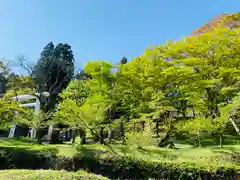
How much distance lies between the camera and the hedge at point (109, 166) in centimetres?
762

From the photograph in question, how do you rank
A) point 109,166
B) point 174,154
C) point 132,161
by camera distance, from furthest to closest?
point 174,154, point 109,166, point 132,161

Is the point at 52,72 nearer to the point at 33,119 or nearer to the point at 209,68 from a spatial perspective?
the point at 33,119

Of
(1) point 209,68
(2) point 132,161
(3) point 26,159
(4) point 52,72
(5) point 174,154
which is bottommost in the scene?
(3) point 26,159

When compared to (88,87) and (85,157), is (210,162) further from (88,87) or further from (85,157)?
(88,87)

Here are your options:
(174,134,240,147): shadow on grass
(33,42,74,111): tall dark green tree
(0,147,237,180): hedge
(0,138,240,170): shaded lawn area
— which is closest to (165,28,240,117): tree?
(174,134,240,147): shadow on grass

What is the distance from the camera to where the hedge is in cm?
762

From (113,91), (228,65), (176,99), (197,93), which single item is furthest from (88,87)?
(228,65)

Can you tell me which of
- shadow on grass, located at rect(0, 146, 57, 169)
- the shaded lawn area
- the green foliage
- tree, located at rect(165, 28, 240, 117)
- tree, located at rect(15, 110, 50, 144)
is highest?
tree, located at rect(165, 28, 240, 117)

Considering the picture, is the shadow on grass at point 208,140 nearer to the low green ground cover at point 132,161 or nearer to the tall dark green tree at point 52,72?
the low green ground cover at point 132,161

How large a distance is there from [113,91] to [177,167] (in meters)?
6.55

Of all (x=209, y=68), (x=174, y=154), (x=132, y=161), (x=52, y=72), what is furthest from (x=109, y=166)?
(x=52, y=72)

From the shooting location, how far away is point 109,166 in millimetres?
8766

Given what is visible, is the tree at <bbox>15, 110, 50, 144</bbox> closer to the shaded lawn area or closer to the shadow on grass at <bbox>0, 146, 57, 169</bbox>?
the shadow on grass at <bbox>0, 146, 57, 169</bbox>

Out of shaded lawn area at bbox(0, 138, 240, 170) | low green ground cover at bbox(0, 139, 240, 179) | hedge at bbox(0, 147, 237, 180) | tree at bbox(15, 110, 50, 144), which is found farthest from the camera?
tree at bbox(15, 110, 50, 144)
